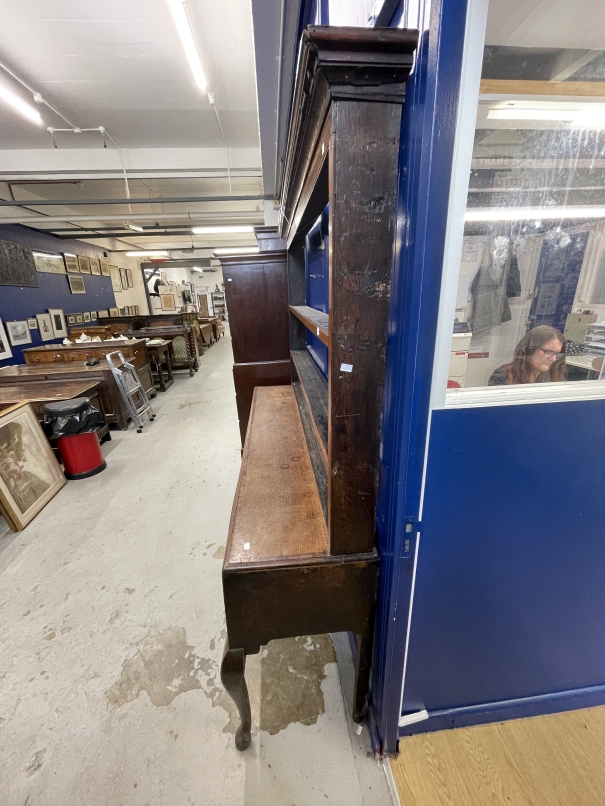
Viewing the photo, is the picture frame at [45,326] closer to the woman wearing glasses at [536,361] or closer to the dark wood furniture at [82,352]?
the dark wood furniture at [82,352]

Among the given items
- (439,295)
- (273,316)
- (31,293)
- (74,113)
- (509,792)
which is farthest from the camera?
(31,293)

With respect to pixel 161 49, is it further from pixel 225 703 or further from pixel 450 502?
pixel 225 703

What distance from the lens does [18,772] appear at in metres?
1.20

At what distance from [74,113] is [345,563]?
18.3ft

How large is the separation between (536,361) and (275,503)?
997mm

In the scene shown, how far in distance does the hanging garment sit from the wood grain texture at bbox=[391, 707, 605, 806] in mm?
1555

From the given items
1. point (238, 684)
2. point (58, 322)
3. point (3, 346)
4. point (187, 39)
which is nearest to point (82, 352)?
point (3, 346)

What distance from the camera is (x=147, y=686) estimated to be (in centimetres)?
145

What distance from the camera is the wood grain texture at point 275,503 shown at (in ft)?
3.34

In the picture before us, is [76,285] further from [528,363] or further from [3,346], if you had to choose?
[528,363]

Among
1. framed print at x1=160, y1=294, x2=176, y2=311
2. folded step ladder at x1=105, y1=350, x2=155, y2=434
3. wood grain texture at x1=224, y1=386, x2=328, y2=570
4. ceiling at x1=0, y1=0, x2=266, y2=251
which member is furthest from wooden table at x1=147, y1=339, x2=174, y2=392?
framed print at x1=160, y1=294, x2=176, y2=311

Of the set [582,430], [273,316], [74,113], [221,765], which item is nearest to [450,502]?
[582,430]

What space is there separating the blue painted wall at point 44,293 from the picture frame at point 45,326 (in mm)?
80

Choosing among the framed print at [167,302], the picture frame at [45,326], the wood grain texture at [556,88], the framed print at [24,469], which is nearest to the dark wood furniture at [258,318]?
the framed print at [24,469]
